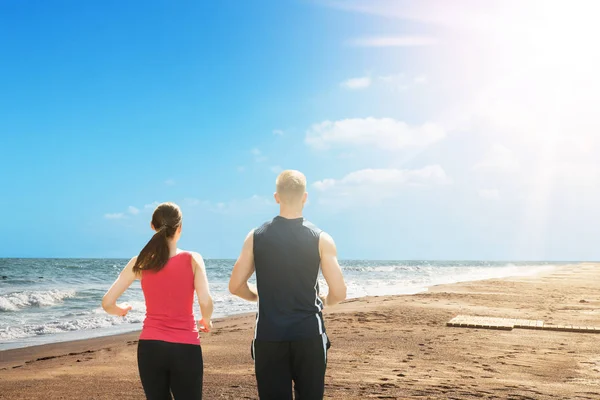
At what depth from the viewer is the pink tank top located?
3441 millimetres

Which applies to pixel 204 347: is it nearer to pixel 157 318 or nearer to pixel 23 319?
pixel 157 318

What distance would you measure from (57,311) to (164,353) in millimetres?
17266

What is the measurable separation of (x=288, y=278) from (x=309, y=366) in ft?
1.69

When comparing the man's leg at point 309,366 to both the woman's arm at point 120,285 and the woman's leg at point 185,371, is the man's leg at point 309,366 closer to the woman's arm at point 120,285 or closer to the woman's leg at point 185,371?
the woman's leg at point 185,371

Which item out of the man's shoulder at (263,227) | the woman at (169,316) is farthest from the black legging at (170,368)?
the man's shoulder at (263,227)

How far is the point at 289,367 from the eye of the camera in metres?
3.40

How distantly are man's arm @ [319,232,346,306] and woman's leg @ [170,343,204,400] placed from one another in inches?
33.6

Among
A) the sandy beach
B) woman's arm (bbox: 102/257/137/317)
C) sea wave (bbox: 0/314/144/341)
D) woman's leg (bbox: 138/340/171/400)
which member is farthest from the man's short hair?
sea wave (bbox: 0/314/144/341)

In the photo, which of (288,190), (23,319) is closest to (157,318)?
(288,190)

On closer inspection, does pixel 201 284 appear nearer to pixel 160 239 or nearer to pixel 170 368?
pixel 160 239

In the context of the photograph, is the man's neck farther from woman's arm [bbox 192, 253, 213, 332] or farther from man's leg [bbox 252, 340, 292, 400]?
man's leg [bbox 252, 340, 292, 400]

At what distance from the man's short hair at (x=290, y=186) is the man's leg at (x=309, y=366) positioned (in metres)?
0.81

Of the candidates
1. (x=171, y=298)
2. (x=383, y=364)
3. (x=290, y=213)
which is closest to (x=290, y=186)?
(x=290, y=213)

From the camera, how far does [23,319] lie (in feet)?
55.1
